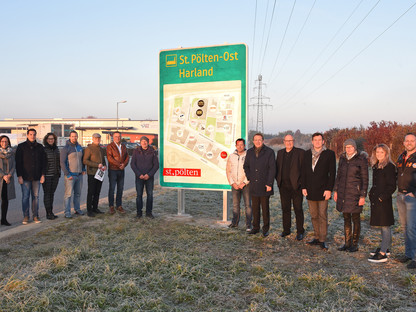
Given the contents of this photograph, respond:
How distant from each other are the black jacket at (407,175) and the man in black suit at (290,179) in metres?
1.69

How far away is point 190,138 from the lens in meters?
8.08

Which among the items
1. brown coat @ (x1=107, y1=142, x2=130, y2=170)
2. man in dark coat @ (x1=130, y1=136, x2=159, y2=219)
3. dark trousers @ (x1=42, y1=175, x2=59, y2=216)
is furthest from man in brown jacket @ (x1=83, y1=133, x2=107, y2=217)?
man in dark coat @ (x1=130, y1=136, x2=159, y2=219)

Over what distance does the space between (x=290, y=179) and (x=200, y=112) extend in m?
2.67

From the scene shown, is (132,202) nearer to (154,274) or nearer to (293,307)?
(154,274)

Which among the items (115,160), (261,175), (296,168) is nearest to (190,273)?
(261,175)

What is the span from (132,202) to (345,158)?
6.67m

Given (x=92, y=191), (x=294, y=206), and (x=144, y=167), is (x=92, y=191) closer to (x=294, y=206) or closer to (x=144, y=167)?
(x=144, y=167)

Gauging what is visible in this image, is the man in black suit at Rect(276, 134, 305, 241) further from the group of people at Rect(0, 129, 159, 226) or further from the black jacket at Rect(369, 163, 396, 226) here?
the group of people at Rect(0, 129, 159, 226)

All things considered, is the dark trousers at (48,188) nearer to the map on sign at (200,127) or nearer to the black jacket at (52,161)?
the black jacket at (52,161)

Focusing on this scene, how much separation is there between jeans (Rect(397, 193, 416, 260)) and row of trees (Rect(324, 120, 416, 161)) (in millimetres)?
14852

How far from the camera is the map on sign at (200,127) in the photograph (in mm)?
7695

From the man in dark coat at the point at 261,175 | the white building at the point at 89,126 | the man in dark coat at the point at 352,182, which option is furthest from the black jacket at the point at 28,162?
the white building at the point at 89,126

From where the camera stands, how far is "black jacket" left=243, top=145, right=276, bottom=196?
669 centimetres

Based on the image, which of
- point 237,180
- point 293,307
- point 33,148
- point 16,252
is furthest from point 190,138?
point 293,307
